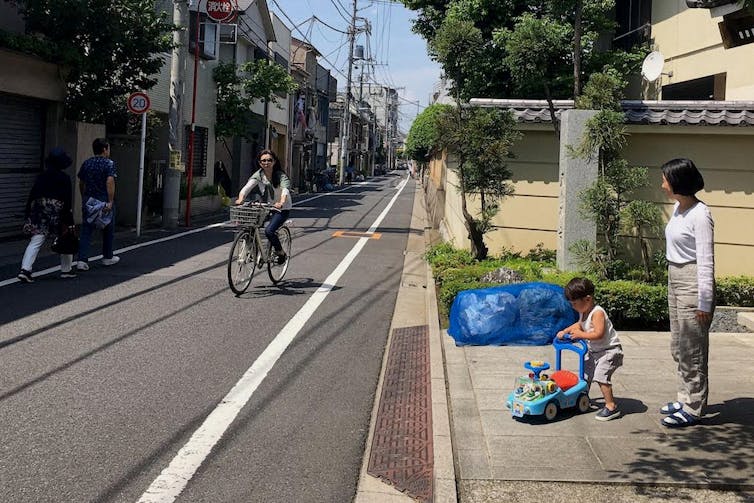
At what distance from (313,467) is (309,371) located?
2.06 meters

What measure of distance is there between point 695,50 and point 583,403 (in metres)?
12.2

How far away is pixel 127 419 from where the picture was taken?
498 cm

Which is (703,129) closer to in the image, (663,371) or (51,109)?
(663,371)

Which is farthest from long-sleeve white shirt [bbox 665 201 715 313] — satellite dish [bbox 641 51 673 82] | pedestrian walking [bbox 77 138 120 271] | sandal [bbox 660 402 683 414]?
satellite dish [bbox 641 51 673 82]

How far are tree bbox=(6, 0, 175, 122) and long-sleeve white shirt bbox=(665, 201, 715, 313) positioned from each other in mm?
12551

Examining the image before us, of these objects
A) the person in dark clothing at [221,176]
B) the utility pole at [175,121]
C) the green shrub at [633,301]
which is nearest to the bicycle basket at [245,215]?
the green shrub at [633,301]

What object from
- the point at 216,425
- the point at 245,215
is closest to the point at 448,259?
the point at 245,215

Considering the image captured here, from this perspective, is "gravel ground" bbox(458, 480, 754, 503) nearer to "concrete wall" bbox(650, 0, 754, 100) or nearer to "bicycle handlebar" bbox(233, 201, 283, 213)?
"bicycle handlebar" bbox(233, 201, 283, 213)

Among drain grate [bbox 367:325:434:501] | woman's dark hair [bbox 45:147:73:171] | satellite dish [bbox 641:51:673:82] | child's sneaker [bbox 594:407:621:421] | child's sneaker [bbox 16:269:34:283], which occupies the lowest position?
drain grate [bbox 367:325:434:501]

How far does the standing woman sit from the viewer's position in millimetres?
4895

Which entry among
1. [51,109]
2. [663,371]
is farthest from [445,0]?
[663,371]

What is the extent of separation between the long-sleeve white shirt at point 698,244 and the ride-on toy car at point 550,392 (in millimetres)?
894

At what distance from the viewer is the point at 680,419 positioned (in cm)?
499

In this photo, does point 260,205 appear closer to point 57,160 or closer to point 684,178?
point 57,160
